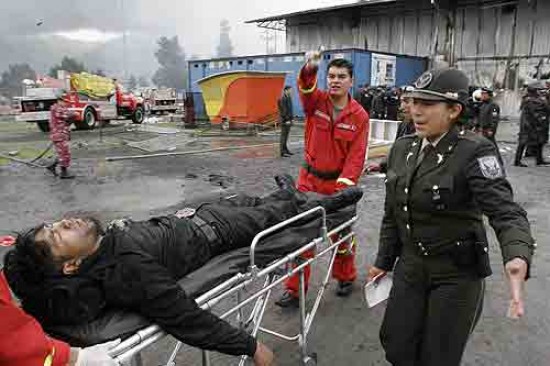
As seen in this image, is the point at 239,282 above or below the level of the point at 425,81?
below

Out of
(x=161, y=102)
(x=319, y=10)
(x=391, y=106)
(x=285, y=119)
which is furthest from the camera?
(x=161, y=102)

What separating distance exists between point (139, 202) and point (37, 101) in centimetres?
1251

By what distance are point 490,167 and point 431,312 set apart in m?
0.68

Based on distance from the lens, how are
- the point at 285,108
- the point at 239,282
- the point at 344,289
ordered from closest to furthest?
the point at 239,282 → the point at 344,289 → the point at 285,108

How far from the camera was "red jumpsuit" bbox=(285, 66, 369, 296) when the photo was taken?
333 centimetres

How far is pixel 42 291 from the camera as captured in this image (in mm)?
1625

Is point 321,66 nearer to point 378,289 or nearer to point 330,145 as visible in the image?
point 330,145

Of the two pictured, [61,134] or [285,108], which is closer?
[61,134]

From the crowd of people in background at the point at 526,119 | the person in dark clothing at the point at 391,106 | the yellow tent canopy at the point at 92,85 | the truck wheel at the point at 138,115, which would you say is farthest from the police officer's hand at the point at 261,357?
the truck wheel at the point at 138,115

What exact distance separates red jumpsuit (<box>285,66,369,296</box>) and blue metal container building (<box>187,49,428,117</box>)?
13.9 metres

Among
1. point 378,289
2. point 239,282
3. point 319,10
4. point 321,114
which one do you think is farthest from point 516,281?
point 319,10

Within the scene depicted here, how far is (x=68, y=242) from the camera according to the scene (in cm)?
174

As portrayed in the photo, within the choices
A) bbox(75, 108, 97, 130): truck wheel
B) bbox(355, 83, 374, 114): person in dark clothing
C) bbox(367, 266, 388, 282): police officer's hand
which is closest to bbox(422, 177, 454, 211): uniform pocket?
bbox(367, 266, 388, 282): police officer's hand

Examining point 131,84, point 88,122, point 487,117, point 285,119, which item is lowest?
point 88,122
